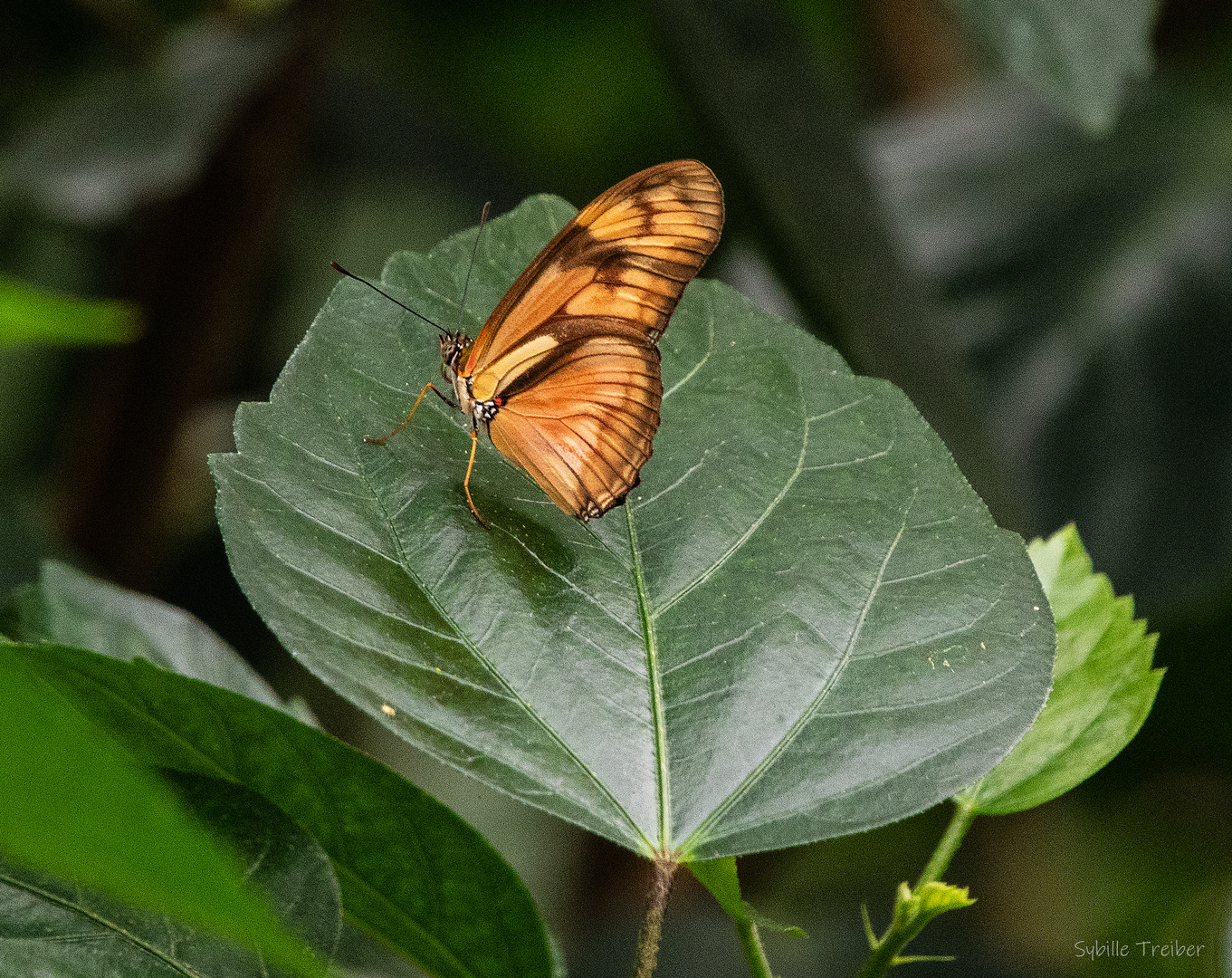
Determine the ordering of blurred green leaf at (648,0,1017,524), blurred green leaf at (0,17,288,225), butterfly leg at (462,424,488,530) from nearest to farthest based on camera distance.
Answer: butterfly leg at (462,424,488,530)
blurred green leaf at (648,0,1017,524)
blurred green leaf at (0,17,288,225)

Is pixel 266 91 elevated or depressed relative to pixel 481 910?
elevated

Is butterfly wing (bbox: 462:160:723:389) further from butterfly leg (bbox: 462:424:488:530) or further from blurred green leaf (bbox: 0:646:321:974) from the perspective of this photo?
blurred green leaf (bbox: 0:646:321:974)

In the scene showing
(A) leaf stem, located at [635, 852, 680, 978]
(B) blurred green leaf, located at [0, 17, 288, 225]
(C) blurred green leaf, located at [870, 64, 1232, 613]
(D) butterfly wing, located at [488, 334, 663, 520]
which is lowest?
(C) blurred green leaf, located at [870, 64, 1232, 613]

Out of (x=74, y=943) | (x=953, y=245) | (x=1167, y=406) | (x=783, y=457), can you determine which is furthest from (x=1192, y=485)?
(x=74, y=943)

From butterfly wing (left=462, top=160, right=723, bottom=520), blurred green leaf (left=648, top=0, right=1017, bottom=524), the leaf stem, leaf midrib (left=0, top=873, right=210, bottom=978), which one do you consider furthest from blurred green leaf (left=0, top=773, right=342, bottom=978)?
blurred green leaf (left=648, top=0, right=1017, bottom=524)

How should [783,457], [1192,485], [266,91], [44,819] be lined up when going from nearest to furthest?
[44,819]
[783,457]
[1192,485]
[266,91]

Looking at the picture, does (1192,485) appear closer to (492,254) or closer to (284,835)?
(492,254)
